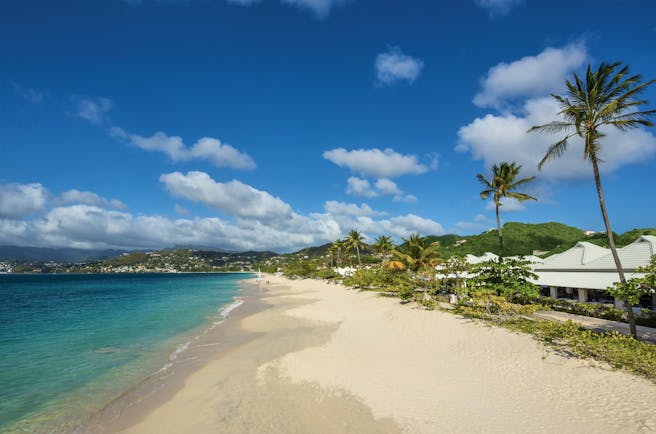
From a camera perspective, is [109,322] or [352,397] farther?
[109,322]

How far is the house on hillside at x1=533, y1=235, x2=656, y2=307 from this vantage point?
63.1ft

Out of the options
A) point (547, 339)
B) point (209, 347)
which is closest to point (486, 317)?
point (547, 339)

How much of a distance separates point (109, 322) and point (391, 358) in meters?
24.7

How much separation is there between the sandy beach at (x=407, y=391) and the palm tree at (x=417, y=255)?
1814 cm

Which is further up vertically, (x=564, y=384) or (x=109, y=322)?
(x=564, y=384)

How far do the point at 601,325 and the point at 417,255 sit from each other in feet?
65.0

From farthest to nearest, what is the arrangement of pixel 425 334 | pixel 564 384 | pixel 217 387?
1. pixel 425 334
2. pixel 217 387
3. pixel 564 384

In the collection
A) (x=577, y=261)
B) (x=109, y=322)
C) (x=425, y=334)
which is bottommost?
(x=109, y=322)

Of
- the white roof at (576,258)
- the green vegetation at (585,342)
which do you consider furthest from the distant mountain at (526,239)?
the green vegetation at (585,342)

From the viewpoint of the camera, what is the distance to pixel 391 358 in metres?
12.8

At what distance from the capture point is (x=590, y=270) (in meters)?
21.5

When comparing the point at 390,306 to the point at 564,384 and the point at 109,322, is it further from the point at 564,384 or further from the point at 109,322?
the point at 109,322

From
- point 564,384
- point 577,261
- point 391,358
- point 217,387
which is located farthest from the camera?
point 577,261

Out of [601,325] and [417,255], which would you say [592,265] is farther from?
[417,255]
